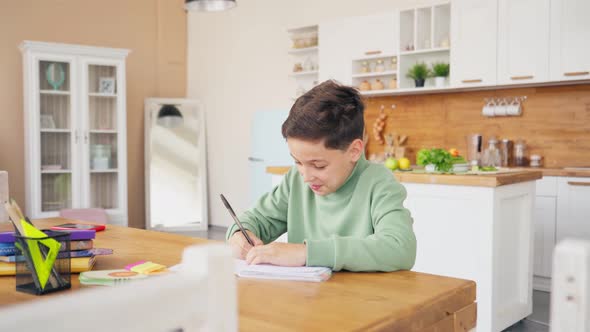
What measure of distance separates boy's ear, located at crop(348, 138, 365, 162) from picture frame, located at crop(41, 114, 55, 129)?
4.91 metres

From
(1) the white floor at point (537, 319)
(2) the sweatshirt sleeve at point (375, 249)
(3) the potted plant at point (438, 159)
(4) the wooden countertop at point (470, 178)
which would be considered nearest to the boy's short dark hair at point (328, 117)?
(2) the sweatshirt sleeve at point (375, 249)

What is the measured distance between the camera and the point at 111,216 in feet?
20.1

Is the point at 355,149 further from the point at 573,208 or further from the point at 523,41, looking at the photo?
the point at 523,41

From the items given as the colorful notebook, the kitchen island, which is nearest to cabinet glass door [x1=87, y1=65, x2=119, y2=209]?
the kitchen island

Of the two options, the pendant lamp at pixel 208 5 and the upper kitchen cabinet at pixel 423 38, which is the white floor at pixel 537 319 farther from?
the pendant lamp at pixel 208 5

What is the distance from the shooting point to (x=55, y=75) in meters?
5.69

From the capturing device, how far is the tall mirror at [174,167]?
22.5 ft

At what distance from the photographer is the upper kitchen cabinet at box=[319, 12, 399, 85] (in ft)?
16.9

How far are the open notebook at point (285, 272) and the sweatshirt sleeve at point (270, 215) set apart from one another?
497 millimetres

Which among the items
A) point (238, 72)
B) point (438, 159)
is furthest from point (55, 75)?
point (438, 159)

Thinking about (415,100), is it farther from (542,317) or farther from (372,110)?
(542,317)

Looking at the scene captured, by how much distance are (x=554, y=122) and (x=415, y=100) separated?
129 cm

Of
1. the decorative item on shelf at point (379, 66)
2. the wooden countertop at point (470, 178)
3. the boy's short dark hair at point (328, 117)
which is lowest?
the wooden countertop at point (470, 178)

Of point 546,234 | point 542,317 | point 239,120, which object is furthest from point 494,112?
point 239,120
